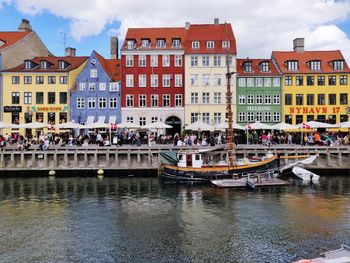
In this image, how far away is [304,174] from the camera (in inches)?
1483

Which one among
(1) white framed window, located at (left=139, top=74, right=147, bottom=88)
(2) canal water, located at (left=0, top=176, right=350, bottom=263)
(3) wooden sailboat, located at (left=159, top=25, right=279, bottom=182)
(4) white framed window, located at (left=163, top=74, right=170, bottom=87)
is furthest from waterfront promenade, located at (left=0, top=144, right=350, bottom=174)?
(4) white framed window, located at (left=163, top=74, right=170, bottom=87)

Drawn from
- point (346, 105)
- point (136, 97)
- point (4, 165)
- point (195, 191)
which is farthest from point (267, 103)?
point (4, 165)

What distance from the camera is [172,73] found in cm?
6125

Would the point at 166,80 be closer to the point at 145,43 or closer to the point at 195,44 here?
the point at 145,43

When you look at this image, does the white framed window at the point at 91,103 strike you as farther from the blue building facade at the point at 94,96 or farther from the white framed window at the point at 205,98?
the white framed window at the point at 205,98

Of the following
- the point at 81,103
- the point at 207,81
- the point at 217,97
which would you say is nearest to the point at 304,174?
the point at 217,97

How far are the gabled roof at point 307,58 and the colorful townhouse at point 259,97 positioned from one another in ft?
9.06

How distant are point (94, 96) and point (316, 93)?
106 feet

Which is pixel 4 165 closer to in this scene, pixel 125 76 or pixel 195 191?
pixel 195 191

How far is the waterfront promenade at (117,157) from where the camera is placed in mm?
40906

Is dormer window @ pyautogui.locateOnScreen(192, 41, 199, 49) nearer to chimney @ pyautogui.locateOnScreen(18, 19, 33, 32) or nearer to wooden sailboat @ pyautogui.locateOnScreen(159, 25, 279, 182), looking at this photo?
wooden sailboat @ pyautogui.locateOnScreen(159, 25, 279, 182)

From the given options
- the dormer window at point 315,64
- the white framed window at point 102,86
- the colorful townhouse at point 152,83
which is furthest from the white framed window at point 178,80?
the dormer window at point 315,64

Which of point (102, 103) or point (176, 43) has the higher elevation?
point (176, 43)

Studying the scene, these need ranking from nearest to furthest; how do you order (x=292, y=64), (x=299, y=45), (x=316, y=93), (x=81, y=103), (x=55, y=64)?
(x=316, y=93), (x=81, y=103), (x=292, y=64), (x=55, y=64), (x=299, y=45)
